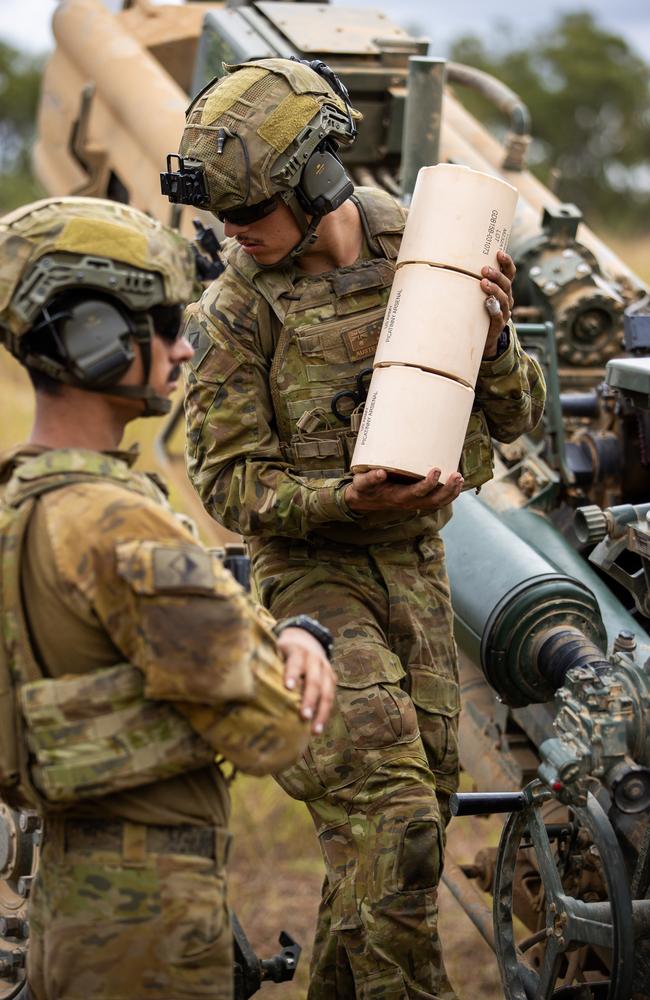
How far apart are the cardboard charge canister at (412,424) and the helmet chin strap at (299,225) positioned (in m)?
0.39

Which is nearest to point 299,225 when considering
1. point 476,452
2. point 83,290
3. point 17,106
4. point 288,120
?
point 288,120

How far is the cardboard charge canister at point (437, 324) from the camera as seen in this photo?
3.57 metres

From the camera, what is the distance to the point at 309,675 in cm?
280

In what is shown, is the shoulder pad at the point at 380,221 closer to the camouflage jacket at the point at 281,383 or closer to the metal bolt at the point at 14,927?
the camouflage jacket at the point at 281,383

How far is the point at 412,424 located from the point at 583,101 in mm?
24970

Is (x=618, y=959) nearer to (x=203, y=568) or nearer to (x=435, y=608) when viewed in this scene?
(x=435, y=608)

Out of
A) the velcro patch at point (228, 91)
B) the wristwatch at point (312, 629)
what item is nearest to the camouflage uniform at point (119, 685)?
the wristwatch at point (312, 629)

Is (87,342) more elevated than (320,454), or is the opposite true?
(87,342)

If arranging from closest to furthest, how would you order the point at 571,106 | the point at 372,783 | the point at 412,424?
the point at 412,424 < the point at 372,783 < the point at 571,106

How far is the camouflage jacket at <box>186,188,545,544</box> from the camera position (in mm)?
3787

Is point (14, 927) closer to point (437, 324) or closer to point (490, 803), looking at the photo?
point (490, 803)

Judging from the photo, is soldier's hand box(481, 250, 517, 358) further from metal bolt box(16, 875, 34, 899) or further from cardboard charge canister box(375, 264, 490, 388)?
metal bolt box(16, 875, 34, 899)

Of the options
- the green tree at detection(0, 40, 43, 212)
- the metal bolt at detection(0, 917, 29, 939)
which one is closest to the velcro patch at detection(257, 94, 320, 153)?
the metal bolt at detection(0, 917, 29, 939)

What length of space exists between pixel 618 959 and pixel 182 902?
1005 millimetres
